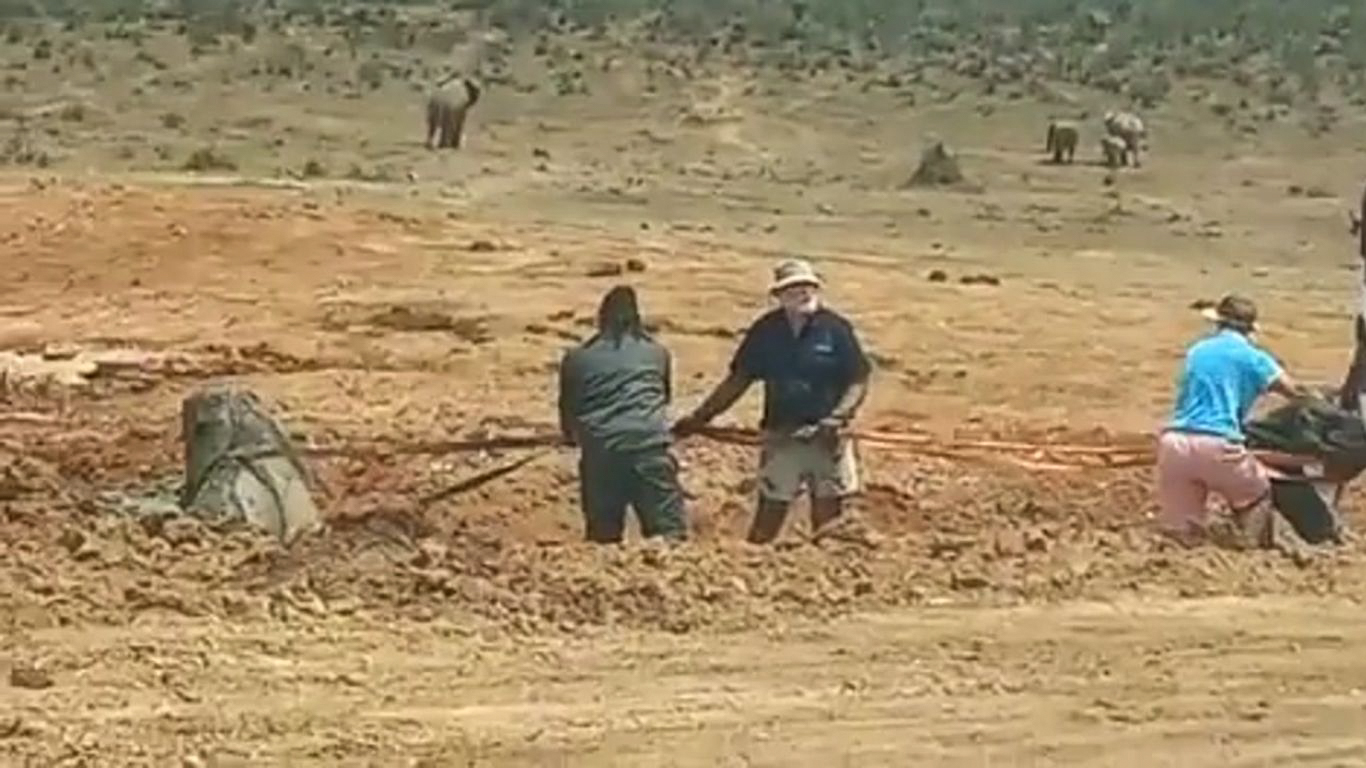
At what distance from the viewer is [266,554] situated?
34.6ft

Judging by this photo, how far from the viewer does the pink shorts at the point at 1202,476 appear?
10.8 meters

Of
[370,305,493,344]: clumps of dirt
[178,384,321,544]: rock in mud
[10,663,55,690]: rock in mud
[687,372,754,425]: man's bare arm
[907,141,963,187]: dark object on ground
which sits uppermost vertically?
[687,372,754,425]: man's bare arm

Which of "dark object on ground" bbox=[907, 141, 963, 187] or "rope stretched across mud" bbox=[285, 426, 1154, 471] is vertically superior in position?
"rope stretched across mud" bbox=[285, 426, 1154, 471]

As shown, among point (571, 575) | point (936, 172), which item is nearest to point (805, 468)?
point (571, 575)

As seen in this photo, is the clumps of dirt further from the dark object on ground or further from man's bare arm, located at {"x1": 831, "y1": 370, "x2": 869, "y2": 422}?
the dark object on ground

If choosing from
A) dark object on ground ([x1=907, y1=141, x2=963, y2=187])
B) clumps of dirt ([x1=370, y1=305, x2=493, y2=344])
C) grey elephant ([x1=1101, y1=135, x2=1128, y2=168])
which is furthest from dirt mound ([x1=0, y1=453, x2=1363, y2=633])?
grey elephant ([x1=1101, y1=135, x2=1128, y2=168])

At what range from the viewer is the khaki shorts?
38.3 ft

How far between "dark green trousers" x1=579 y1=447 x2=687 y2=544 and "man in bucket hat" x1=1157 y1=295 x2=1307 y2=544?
74.2 inches

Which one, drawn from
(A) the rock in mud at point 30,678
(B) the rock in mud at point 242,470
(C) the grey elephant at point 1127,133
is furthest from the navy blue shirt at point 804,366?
(C) the grey elephant at point 1127,133

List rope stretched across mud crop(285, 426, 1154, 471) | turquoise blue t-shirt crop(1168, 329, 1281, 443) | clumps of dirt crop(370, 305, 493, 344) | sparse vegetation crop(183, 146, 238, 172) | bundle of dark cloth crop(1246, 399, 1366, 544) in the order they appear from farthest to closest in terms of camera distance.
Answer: sparse vegetation crop(183, 146, 238, 172) < clumps of dirt crop(370, 305, 493, 344) < rope stretched across mud crop(285, 426, 1154, 471) < bundle of dark cloth crop(1246, 399, 1366, 544) < turquoise blue t-shirt crop(1168, 329, 1281, 443)

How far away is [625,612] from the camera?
9781mm

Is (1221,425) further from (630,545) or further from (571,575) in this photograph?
(571,575)

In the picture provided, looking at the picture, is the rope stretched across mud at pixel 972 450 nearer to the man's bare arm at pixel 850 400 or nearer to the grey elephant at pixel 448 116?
the man's bare arm at pixel 850 400

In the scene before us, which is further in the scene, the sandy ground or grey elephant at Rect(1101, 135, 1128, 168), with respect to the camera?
grey elephant at Rect(1101, 135, 1128, 168)
